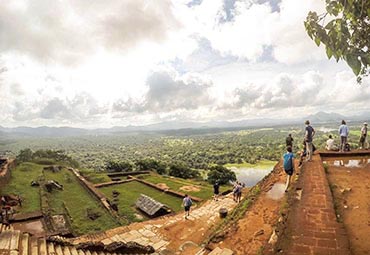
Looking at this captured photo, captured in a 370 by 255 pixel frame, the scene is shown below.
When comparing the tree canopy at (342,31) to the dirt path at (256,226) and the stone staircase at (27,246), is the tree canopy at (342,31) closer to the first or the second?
the dirt path at (256,226)

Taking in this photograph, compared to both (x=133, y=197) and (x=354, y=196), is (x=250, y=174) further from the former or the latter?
(x=354, y=196)

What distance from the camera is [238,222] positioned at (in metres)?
7.10

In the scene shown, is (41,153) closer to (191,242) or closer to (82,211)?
(82,211)

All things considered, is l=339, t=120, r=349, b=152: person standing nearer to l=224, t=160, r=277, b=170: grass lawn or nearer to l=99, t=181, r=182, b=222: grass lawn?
l=99, t=181, r=182, b=222: grass lawn

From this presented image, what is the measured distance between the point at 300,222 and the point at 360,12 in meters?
3.52

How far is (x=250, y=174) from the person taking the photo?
2409 inches

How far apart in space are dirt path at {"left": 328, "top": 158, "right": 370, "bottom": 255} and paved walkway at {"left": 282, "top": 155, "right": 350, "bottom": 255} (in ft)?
1.27

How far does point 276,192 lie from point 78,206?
1475cm

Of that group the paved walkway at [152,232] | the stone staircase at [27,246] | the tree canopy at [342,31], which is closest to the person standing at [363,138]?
the paved walkway at [152,232]

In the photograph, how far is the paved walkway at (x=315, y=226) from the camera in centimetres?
409

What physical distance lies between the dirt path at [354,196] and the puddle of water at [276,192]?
135 centimetres

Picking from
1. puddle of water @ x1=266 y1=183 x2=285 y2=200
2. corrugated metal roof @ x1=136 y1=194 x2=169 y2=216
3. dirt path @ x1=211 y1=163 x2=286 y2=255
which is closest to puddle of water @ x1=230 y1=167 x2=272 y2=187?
corrugated metal roof @ x1=136 y1=194 x2=169 y2=216

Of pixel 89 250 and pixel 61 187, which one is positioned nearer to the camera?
pixel 89 250

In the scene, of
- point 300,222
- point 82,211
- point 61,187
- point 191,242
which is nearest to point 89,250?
point 191,242
